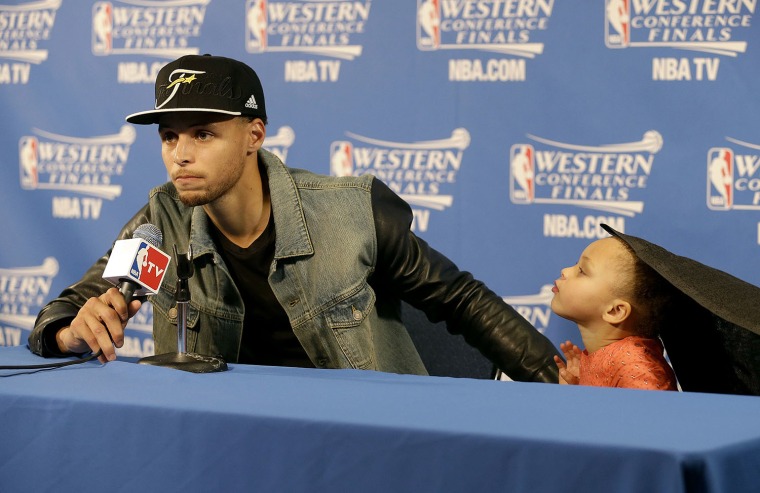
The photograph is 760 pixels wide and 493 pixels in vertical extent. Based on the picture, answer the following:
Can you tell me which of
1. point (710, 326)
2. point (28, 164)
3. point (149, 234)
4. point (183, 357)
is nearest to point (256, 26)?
point (28, 164)

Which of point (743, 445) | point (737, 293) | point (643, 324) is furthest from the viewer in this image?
point (643, 324)

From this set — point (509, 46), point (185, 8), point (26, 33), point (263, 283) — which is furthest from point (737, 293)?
point (26, 33)

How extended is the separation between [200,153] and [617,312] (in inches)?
37.2

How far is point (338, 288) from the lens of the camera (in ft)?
6.88

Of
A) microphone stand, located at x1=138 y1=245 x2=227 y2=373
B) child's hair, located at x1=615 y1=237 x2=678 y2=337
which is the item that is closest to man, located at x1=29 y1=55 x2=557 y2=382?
child's hair, located at x1=615 y1=237 x2=678 y2=337

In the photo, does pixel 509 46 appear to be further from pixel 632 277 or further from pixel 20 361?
pixel 20 361

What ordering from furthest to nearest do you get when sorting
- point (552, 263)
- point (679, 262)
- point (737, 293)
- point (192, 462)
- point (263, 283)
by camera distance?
point (552, 263), point (263, 283), point (679, 262), point (737, 293), point (192, 462)

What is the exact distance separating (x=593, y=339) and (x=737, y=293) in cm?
41

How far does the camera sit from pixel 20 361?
156 cm

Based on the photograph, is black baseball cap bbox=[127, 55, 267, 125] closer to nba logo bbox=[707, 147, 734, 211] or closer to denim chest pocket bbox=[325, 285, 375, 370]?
denim chest pocket bbox=[325, 285, 375, 370]

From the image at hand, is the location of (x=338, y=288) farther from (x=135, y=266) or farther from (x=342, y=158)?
(x=342, y=158)

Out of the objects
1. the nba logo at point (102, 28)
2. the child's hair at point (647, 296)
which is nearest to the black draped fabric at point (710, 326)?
the child's hair at point (647, 296)

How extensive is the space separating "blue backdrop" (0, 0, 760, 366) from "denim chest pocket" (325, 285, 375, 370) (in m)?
0.90

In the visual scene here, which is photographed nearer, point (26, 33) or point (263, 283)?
point (263, 283)
